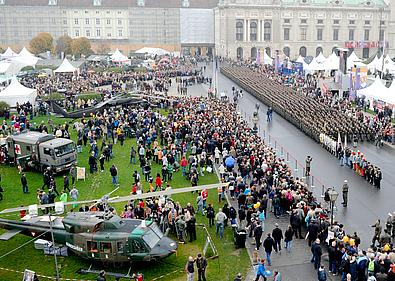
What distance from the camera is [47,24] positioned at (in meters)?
119

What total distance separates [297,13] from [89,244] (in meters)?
101

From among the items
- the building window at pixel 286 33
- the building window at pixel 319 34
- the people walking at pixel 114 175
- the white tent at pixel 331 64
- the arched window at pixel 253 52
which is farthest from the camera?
the building window at pixel 319 34

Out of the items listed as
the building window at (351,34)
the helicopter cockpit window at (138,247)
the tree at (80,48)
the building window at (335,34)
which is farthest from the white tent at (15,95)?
the building window at (351,34)

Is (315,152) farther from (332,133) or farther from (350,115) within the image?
(350,115)

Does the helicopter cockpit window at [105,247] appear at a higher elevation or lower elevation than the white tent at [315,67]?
lower

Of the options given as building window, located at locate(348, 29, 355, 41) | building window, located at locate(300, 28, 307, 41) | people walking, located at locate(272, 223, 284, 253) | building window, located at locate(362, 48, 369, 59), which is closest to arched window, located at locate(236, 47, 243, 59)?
building window, located at locate(300, 28, 307, 41)

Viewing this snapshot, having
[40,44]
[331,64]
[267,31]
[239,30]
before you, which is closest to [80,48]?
[40,44]

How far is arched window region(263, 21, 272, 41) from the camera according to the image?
353ft

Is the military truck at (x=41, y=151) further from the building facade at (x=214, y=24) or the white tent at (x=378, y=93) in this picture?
the building facade at (x=214, y=24)

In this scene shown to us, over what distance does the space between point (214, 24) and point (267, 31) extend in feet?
57.4

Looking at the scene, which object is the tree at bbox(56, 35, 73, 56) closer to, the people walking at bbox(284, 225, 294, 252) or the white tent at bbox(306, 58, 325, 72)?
the white tent at bbox(306, 58, 325, 72)

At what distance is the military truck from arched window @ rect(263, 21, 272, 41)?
86506 millimetres

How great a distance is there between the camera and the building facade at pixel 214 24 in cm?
10694

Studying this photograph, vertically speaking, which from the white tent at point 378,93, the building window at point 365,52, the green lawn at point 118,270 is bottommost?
the green lawn at point 118,270
